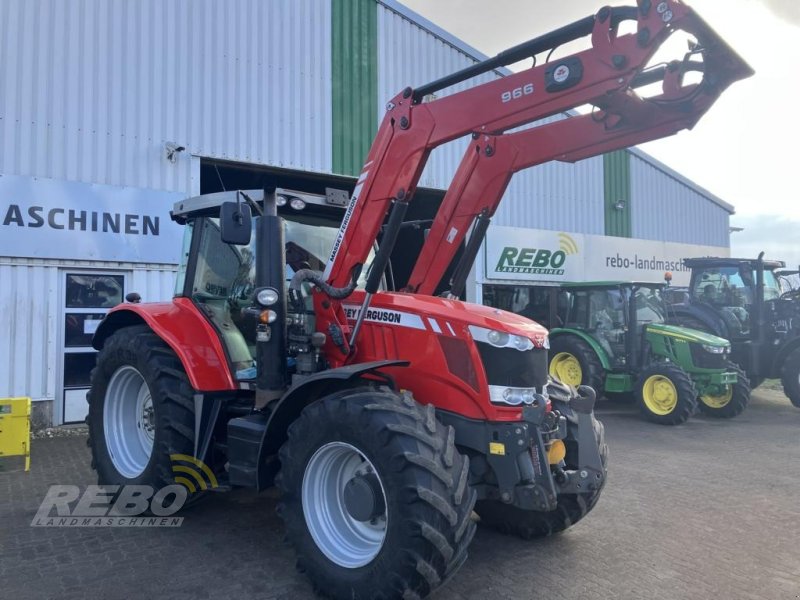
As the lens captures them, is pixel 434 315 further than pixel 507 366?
Yes

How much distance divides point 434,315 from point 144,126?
681 cm

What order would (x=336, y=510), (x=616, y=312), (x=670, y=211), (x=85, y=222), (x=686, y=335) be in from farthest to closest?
1. (x=670, y=211)
2. (x=616, y=312)
3. (x=686, y=335)
4. (x=85, y=222)
5. (x=336, y=510)

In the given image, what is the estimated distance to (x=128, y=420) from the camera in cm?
535

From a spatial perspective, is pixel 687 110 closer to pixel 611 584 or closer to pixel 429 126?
pixel 429 126

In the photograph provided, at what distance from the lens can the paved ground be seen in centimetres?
366

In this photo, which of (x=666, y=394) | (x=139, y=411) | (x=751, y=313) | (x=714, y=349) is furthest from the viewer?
(x=751, y=313)

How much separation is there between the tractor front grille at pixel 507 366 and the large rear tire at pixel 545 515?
0.78m

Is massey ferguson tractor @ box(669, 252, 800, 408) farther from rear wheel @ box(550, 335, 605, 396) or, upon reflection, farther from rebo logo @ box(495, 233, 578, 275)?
rebo logo @ box(495, 233, 578, 275)

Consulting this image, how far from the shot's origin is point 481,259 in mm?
13172

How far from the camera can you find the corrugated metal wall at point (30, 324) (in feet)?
26.0

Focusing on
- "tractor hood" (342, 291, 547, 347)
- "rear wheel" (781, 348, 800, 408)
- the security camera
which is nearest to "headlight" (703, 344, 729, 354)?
"rear wheel" (781, 348, 800, 408)

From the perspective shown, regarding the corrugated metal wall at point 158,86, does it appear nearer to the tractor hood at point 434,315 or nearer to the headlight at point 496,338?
the tractor hood at point 434,315

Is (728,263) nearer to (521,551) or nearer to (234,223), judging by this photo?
(521,551)

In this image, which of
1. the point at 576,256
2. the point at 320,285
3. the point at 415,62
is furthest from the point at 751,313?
the point at 320,285
